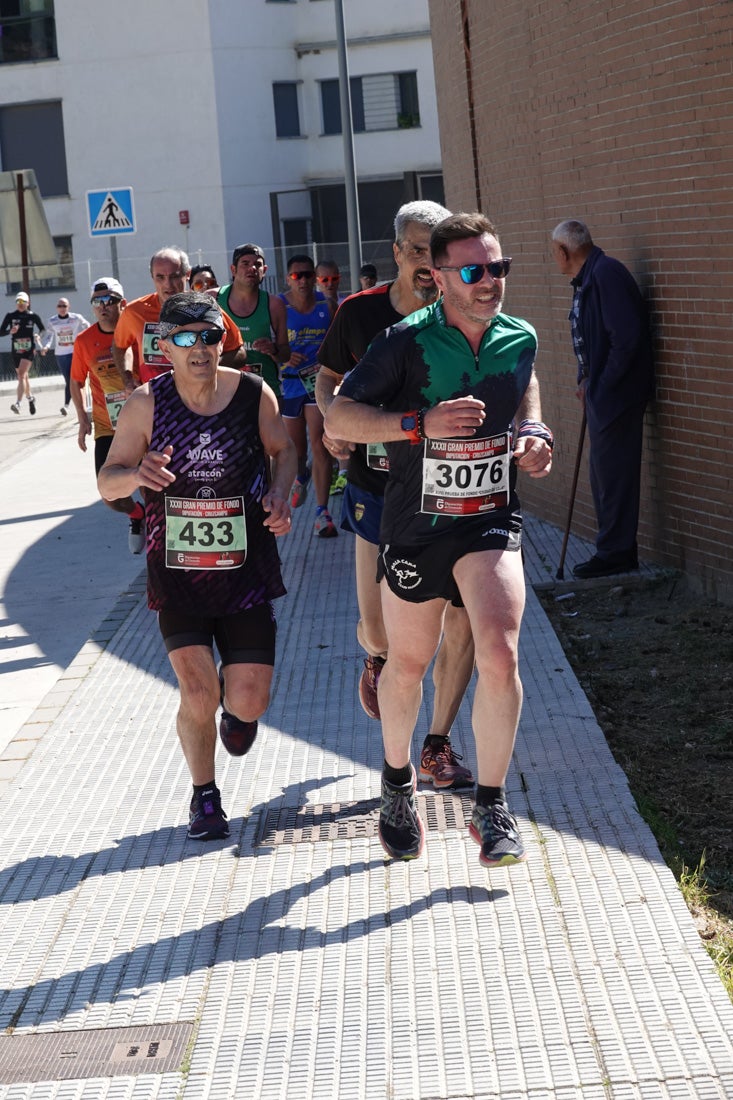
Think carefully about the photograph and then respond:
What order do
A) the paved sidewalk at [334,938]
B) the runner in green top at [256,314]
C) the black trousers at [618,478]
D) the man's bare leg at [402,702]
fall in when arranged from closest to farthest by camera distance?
the paved sidewalk at [334,938] → the man's bare leg at [402,702] → the black trousers at [618,478] → the runner in green top at [256,314]

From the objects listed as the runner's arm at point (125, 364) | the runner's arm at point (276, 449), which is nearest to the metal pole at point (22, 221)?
the runner's arm at point (125, 364)

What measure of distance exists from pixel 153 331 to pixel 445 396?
529cm

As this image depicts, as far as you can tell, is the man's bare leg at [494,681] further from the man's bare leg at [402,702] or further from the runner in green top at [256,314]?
the runner in green top at [256,314]

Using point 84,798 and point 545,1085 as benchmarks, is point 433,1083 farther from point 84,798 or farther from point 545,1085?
point 84,798

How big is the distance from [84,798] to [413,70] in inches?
1745

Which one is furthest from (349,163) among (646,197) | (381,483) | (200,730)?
(200,730)

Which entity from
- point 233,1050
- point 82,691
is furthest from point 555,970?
point 82,691

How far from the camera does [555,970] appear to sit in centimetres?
426

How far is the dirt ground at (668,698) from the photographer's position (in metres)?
5.52

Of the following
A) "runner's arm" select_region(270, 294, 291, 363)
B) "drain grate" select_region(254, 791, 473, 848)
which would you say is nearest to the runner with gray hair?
"drain grate" select_region(254, 791, 473, 848)

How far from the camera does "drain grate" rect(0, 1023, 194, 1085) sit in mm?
3988

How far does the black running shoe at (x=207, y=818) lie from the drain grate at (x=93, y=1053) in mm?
1375

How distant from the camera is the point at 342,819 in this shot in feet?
18.6

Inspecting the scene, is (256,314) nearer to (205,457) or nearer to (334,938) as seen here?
(205,457)
